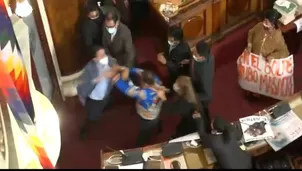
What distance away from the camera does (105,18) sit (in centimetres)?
576

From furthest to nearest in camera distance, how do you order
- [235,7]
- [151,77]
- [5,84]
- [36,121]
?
[235,7], [151,77], [36,121], [5,84]

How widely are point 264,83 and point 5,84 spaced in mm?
2737

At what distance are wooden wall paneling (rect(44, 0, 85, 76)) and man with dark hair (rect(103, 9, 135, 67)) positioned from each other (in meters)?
0.38

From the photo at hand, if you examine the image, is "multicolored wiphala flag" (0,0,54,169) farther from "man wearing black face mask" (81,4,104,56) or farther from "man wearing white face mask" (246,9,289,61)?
"man wearing white face mask" (246,9,289,61)

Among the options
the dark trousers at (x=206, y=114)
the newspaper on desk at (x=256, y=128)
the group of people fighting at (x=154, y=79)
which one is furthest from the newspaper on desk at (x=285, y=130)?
the dark trousers at (x=206, y=114)

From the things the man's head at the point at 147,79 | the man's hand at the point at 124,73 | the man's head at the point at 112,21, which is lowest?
the man's hand at the point at 124,73

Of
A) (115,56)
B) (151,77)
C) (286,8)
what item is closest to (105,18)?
(115,56)

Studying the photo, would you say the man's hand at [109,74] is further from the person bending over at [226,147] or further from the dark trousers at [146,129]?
the person bending over at [226,147]

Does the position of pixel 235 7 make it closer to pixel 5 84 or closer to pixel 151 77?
pixel 151 77

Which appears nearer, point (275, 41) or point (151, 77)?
point (151, 77)

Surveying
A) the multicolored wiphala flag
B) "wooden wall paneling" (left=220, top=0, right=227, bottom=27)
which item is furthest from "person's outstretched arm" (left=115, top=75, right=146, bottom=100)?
"wooden wall paneling" (left=220, top=0, right=227, bottom=27)

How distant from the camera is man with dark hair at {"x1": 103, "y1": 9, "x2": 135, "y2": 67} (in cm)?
571

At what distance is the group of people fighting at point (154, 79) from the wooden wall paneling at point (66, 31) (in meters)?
0.19

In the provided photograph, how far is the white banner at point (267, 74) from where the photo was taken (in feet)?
19.2
